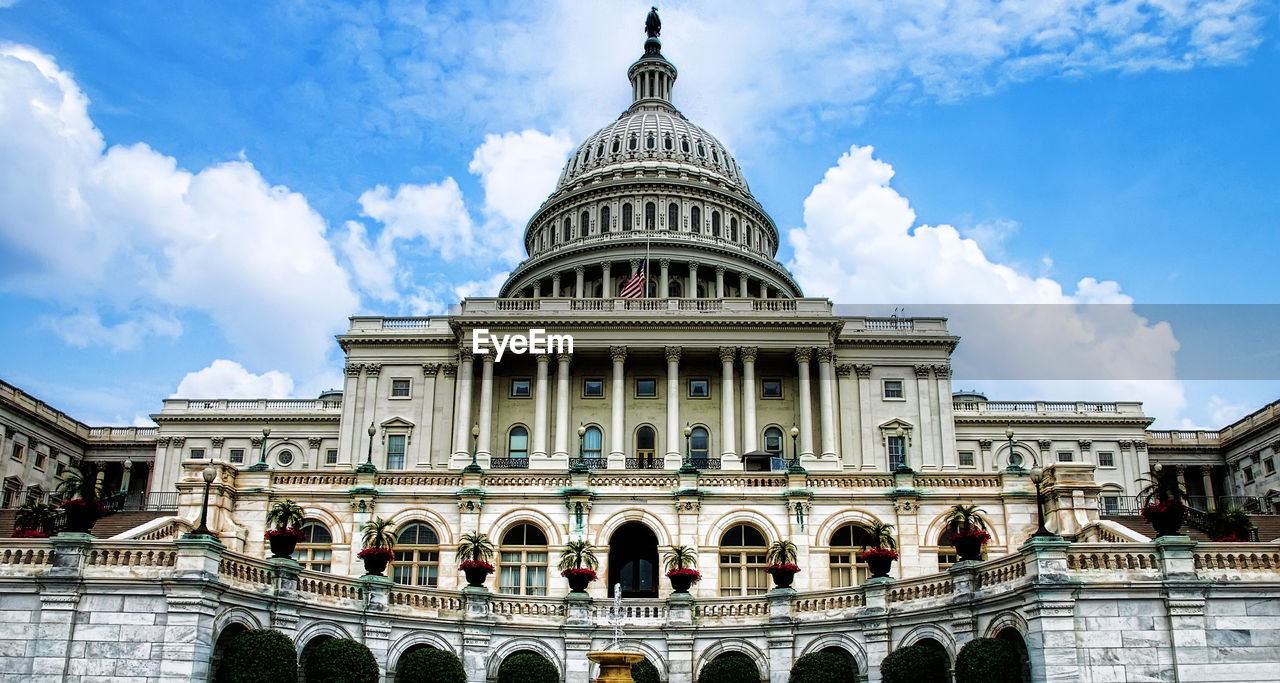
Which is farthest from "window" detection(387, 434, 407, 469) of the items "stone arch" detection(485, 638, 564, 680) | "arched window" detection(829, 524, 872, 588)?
"stone arch" detection(485, 638, 564, 680)

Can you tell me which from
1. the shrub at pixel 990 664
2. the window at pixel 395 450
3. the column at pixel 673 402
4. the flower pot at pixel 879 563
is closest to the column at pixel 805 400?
the column at pixel 673 402

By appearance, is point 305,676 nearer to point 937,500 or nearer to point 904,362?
point 937,500

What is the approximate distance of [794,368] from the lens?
259ft

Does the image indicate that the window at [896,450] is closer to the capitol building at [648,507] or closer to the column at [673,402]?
the capitol building at [648,507]

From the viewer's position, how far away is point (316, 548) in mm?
45344

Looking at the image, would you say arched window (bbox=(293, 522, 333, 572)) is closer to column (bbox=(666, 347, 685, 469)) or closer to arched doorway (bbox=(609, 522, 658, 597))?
arched doorway (bbox=(609, 522, 658, 597))

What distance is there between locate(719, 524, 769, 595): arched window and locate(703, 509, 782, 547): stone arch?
9.6 inches

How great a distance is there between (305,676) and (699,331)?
157 ft

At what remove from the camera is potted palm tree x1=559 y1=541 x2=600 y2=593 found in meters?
37.6

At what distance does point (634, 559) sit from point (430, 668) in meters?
14.8

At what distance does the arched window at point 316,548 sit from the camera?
45031 mm

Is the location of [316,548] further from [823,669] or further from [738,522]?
[823,669]

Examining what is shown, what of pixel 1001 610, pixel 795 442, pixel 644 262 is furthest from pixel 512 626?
pixel 644 262

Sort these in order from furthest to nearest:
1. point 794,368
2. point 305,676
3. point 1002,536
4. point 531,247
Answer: point 531,247 < point 794,368 < point 1002,536 < point 305,676
